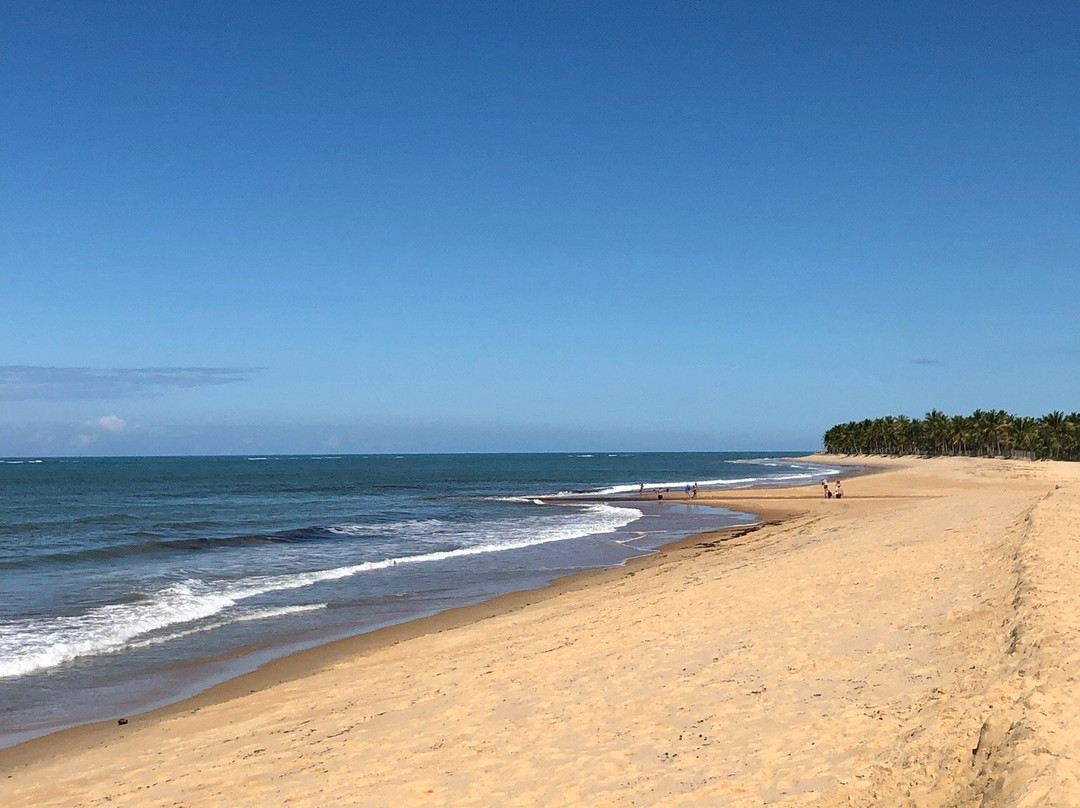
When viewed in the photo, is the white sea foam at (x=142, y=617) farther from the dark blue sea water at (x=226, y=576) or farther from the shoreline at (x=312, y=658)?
the shoreline at (x=312, y=658)

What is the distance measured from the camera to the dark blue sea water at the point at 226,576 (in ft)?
45.9

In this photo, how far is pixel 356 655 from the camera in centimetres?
1452

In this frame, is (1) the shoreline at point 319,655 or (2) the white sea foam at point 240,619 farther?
(2) the white sea foam at point 240,619

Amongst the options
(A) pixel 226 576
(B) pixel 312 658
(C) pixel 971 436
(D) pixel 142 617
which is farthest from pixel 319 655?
(C) pixel 971 436

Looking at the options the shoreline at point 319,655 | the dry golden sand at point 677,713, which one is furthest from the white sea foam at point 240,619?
the dry golden sand at point 677,713

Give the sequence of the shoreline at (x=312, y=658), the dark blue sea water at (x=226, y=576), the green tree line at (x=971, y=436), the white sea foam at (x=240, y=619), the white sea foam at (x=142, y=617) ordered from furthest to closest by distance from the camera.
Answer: the green tree line at (x=971, y=436) < the white sea foam at (x=240, y=619) < the white sea foam at (x=142, y=617) < the dark blue sea water at (x=226, y=576) < the shoreline at (x=312, y=658)

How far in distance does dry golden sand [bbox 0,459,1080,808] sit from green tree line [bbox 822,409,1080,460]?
370 feet

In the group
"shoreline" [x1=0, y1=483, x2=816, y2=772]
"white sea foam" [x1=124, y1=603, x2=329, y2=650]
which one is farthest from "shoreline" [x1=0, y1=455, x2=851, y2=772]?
"white sea foam" [x1=124, y1=603, x2=329, y2=650]

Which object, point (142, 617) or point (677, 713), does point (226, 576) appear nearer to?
point (142, 617)

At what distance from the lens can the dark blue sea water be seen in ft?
45.9

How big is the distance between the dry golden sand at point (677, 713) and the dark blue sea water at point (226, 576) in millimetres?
2196

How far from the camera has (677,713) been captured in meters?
8.51

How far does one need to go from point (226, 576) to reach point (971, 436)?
5269 inches

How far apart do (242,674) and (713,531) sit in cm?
2593
